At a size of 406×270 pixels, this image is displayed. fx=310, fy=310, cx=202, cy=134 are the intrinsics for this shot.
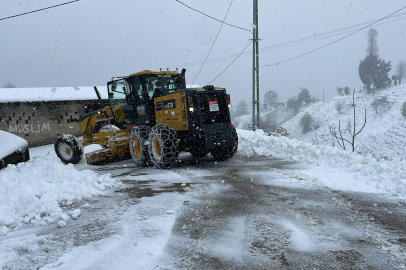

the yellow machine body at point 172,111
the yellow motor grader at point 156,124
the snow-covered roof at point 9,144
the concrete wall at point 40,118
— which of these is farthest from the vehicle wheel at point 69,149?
the concrete wall at point 40,118

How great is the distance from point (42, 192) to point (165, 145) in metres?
3.24

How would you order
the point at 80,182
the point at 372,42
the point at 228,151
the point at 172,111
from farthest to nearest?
the point at 372,42
the point at 228,151
the point at 172,111
the point at 80,182

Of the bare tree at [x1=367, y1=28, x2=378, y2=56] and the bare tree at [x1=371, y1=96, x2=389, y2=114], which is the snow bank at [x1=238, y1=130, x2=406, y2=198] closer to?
the bare tree at [x1=371, y1=96, x2=389, y2=114]

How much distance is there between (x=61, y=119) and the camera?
17.5 meters

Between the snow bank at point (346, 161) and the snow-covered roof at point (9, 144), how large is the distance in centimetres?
645

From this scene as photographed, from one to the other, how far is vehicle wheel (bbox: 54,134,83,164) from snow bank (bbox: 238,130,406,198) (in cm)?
540

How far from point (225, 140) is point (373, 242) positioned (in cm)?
517

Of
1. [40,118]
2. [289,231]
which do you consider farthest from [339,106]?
[289,231]

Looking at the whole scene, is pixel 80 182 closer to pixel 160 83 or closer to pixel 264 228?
pixel 264 228

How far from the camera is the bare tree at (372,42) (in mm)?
74875

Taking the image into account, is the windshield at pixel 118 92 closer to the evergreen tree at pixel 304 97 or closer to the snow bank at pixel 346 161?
the snow bank at pixel 346 161

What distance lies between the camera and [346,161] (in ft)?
23.7

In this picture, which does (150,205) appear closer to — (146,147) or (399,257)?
(399,257)

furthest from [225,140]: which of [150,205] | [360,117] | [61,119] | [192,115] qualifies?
[360,117]
